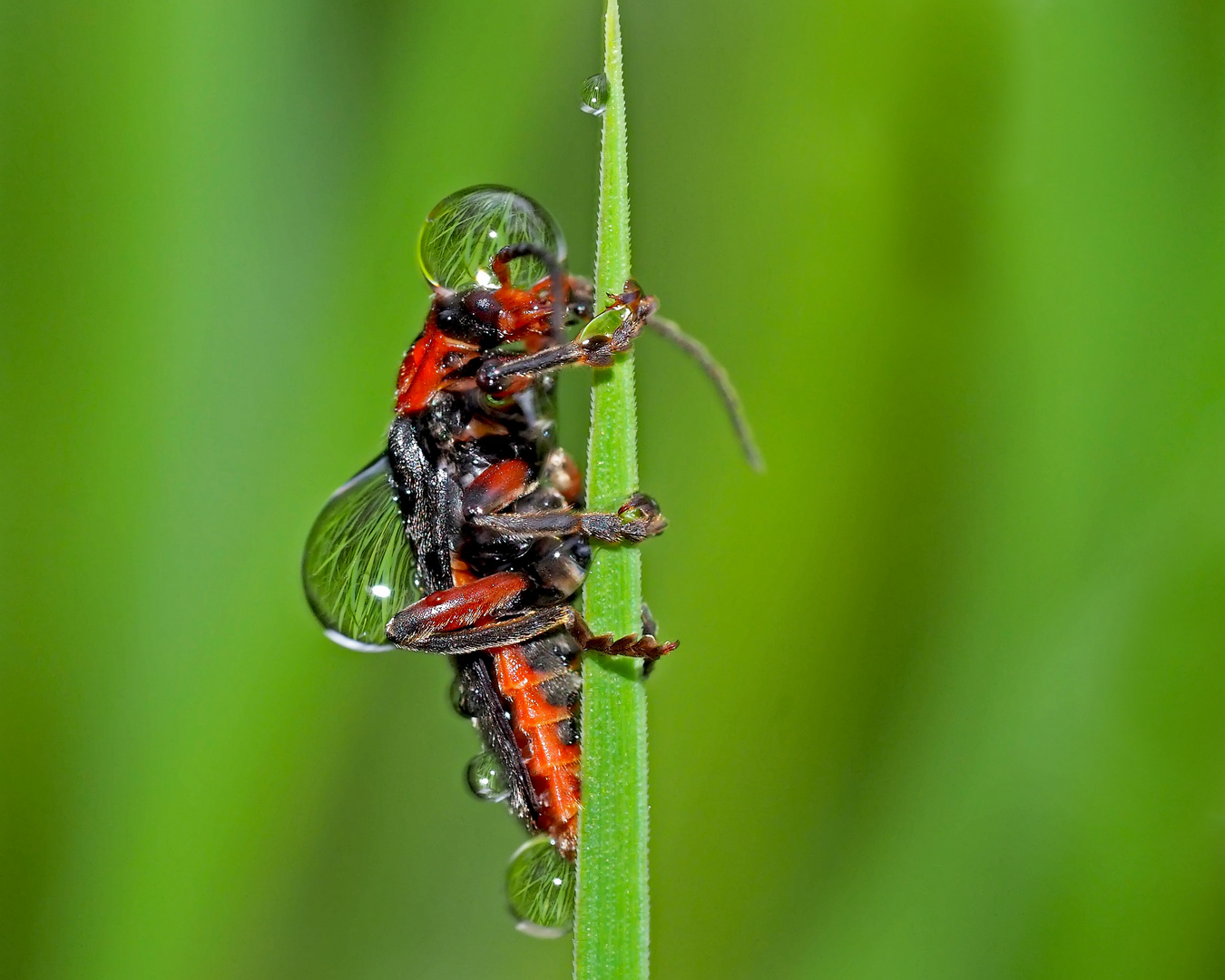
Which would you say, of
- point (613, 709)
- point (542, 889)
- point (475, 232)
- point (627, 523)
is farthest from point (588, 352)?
point (542, 889)

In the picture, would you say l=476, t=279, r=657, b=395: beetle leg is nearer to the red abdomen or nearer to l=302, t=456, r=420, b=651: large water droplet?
l=302, t=456, r=420, b=651: large water droplet

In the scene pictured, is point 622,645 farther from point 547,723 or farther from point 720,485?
point 720,485

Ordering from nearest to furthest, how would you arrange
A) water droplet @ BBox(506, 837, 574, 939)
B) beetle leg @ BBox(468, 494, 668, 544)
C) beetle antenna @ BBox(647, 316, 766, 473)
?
beetle leg @ BBox(468, 494, 668, 544), water droplet @ BBox(506, 837, 574, 939), beetle antenna @ BBox(647, 316, 766, 473)

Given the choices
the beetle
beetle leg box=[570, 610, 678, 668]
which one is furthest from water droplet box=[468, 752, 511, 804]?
beetle leg box=[570, 610, 678, 668]

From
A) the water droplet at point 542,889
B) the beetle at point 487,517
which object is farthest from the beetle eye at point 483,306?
the water droplet at point 542,889

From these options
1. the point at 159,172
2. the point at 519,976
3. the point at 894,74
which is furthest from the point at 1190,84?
the point at 519,976

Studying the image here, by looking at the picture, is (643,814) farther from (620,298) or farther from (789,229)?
(789,229)
